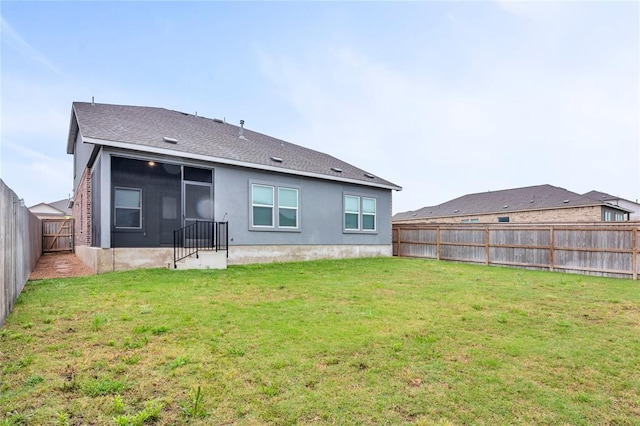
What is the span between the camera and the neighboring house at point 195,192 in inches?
348

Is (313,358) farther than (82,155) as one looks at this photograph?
No

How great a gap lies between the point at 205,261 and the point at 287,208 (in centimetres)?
360

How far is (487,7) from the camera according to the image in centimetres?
1126

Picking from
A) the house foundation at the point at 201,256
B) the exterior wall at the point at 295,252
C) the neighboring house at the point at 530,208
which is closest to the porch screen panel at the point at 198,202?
the exterior wall at the point at 295,252

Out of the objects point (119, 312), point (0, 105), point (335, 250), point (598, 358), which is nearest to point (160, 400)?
point (119, 312)

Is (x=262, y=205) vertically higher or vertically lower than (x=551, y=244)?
higher

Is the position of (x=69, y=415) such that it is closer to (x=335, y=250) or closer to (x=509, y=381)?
(x=509, y=381)

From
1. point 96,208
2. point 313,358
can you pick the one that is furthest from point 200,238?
point 313,358

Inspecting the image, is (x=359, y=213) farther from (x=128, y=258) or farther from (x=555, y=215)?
(x=555, y=215)

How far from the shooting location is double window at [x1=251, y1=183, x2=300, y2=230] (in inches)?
435

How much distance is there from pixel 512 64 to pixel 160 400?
1592 centimetres

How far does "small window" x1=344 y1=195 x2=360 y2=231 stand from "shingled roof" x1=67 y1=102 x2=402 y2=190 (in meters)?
0.82

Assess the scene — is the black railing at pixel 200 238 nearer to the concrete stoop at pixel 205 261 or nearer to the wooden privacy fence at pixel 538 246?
the concrete stoop at pixel 205 261

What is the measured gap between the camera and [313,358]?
3297 mm
